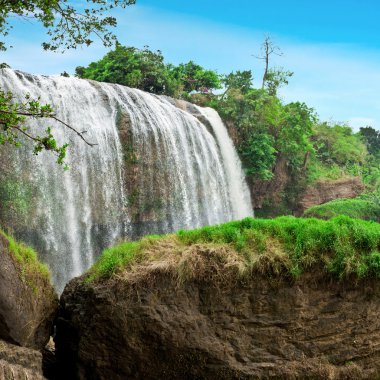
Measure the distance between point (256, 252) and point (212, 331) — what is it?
126cm

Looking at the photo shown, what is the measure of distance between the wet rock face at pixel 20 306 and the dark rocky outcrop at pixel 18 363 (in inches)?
9.1

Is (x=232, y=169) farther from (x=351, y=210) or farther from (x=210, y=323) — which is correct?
(x=210, y=323)

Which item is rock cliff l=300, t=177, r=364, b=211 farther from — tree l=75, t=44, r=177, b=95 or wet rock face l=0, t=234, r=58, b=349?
wet rock face l=0, t=234, r=58, b=349

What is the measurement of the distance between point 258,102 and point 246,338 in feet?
63.9

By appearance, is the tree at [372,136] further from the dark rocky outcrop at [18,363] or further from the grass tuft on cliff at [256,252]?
the dark rocky outcrop at [18,363]

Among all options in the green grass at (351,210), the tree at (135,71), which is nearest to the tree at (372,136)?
the green grass at (351,210)

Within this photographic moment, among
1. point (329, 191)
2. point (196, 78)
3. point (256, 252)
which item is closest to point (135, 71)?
point (196, 78)

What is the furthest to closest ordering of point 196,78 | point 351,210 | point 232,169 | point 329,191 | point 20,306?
point 196,78 < point 329,191 < point 351,210 < point 232,169 < point 20,306

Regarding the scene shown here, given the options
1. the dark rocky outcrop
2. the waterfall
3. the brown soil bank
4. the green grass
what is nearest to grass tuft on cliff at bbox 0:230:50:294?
the brown soil bank

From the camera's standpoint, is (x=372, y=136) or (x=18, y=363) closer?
(x=18, y=363)

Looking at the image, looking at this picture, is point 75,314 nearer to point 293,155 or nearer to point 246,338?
point 246,338

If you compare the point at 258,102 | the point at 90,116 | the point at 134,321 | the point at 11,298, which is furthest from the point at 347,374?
the point at 258,102

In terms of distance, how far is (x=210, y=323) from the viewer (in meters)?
7.22

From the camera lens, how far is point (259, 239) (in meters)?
7.75
